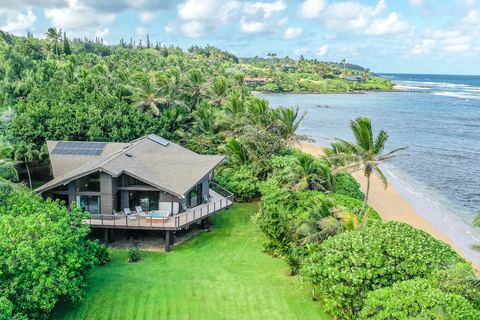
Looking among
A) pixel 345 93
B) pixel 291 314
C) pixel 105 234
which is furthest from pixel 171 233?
pixel 345 93

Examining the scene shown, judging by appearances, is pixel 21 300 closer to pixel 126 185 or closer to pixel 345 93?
pixel 126 185

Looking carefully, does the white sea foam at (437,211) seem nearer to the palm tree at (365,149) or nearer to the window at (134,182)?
the palm tree at (365,149)

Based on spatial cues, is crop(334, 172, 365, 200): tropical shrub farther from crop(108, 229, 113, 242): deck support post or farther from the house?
crop(108, 229, 113, 242): deck support post

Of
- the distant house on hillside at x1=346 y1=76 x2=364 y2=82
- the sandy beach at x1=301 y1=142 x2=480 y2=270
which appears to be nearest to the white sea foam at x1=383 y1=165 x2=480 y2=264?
the sandy beach at x1=301 y1=142 x2=480 y2=270

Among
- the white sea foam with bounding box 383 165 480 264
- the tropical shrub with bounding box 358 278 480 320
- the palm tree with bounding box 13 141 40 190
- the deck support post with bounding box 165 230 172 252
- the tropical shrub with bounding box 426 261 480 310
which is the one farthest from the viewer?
the palm tree with bounding box 13 141 40 190

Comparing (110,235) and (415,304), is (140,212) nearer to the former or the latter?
(110,235)

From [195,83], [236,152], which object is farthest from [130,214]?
[195,83]

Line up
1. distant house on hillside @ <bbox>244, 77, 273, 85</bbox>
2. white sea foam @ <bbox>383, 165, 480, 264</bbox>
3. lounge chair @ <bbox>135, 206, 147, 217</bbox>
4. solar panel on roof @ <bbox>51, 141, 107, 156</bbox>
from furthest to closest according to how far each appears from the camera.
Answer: distant house on hillside @ <bbox>244, 77, 273, 85</bbox> < white sea foam @ <bbox>383, 165, 480, 264</bbox> < solar panel on roof @ <bbox>51, 141, 107, 156</bbox> < lounge chair @ <bbox>135, 206, 147, 217</bbox>

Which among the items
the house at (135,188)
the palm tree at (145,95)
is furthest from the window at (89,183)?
the palm tree at (145,95)
